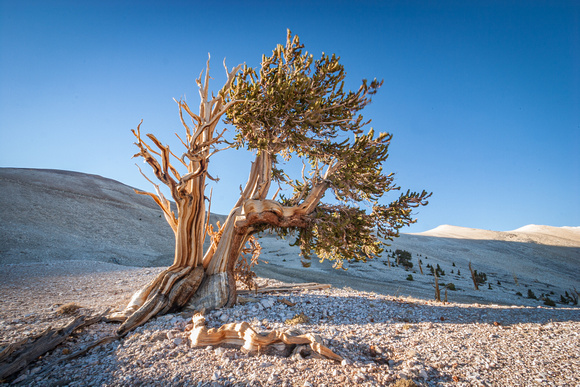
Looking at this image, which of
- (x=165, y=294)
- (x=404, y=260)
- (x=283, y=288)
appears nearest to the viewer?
(x=165, y=294)

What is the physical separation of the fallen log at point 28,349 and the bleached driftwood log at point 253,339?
2.27 metres

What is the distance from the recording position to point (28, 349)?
4.17 meters

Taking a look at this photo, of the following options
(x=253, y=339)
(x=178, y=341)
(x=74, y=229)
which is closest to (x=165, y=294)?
(x=178, y=341)

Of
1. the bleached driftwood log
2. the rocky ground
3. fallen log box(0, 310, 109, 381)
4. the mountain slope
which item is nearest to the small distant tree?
the rocky ground

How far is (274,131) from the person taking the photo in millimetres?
7992

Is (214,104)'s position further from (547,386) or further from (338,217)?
(547,386)

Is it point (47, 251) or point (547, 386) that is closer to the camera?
point (547, 386)

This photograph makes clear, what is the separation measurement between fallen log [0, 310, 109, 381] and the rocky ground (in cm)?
13

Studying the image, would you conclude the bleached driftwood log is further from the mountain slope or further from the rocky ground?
the mountain slope

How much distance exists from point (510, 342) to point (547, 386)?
1680mm

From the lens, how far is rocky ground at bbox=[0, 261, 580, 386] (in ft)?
11.6

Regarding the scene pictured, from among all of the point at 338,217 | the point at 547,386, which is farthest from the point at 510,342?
the point at 338,217

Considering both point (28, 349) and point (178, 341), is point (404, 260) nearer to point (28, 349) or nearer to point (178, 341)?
point (178, 341)

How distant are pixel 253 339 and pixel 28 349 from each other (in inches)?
137
